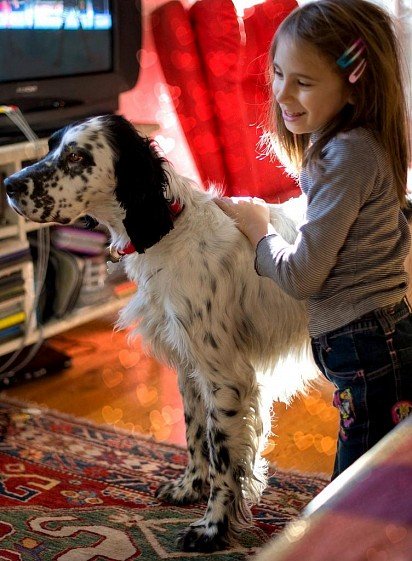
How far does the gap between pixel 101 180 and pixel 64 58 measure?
4.29 feet

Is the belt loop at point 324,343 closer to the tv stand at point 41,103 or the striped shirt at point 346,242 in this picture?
the striped shirt at point 346,242

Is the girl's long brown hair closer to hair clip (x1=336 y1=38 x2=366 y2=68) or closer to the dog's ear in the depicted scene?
hair clip (x1=336 y1=38 x2=366 y2=68)

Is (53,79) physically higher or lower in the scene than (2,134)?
higher

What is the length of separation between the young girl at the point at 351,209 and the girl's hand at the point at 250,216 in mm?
151

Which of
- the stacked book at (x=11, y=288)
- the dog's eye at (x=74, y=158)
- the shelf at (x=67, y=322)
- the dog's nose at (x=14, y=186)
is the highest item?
the dog's eye at (x=74, y=158)

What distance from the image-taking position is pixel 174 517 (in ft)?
6.56

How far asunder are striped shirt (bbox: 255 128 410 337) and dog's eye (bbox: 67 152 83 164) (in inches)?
18.0

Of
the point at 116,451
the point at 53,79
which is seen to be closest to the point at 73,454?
the point at 116,451

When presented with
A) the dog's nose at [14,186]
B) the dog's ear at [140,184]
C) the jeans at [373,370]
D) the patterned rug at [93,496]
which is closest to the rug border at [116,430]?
the patterned rug at [93,496]

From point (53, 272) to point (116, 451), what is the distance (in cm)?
84

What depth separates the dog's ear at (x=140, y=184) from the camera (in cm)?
172

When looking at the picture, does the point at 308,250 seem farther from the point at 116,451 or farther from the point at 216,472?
the point at 116,451

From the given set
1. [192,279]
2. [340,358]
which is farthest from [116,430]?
[340,358]

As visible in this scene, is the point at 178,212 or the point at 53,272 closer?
the point at 178,212
